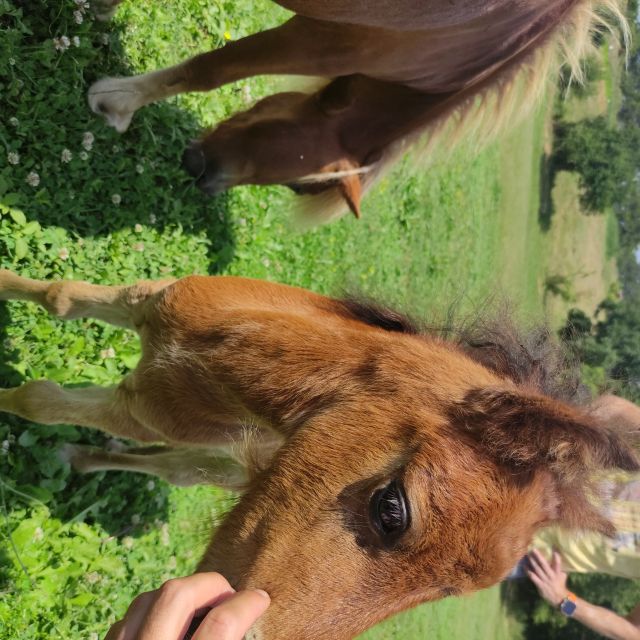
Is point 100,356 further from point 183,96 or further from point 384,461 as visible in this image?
point 384,461

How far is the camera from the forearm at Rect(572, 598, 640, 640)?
522 cm

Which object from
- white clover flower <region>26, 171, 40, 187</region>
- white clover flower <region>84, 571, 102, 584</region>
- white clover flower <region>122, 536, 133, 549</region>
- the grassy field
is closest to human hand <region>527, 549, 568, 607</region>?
the grassy field

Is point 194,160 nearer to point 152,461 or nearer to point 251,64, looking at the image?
point 251,64

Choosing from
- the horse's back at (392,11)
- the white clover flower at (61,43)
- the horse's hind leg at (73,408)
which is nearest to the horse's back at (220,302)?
the horse's hind leg at (73,408)

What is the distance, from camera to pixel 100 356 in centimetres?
411

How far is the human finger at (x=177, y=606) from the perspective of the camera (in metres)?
1.47

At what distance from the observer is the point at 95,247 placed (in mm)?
4078

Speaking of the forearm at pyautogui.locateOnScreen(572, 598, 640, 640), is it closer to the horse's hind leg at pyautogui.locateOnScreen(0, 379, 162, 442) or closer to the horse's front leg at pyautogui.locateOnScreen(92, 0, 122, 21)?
the horse's hind leg at pyautogui.locateOnScreen(0, 379, 162, 442)

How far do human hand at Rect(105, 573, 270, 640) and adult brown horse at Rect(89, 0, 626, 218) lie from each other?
238cm

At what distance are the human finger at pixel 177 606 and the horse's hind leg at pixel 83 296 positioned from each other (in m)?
1.74

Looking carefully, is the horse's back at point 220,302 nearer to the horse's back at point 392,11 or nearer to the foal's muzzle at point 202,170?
the horse's back at point 392,11

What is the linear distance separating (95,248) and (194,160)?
100 centimetres

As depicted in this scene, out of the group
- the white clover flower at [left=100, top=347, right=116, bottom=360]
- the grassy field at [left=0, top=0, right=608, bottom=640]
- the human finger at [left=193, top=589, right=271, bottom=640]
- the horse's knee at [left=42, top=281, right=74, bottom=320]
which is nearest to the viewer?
the human finger at [left=193, top=589, right=271, bottom=640]

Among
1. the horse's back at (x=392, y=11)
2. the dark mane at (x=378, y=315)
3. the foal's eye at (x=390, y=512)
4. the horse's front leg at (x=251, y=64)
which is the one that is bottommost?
the foal's eye at (x=390, y=512)
